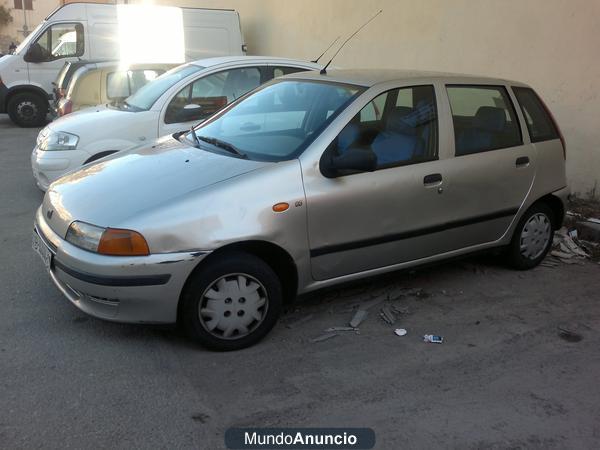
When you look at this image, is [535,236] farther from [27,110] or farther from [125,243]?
[27,110]

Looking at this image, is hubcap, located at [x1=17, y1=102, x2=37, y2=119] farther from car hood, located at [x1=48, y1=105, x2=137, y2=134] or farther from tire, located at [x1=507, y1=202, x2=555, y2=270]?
tire, located at [x1=507, y1=202, x2=555, y2=270]

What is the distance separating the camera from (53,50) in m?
12.8

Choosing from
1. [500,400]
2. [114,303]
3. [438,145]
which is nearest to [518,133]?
[438,145]

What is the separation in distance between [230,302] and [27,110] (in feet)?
37.2

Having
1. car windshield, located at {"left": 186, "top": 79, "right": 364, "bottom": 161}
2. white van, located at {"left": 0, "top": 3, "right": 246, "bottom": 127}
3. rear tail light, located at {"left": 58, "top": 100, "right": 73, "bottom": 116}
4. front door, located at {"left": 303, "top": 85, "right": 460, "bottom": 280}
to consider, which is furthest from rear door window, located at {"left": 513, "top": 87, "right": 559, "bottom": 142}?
white van, located at {"left": 0, "top": 3, "right": 246, "bottom": 127}

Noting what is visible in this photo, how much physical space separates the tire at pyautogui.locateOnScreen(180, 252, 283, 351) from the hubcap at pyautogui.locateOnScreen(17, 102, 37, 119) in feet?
36.9

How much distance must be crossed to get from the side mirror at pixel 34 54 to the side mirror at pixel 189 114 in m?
8.13

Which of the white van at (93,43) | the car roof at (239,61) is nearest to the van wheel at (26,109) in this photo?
the white van at (93,43)

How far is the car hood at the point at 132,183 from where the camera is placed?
334 cm

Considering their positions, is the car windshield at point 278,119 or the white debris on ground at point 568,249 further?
the white debris on ground at point 568,249

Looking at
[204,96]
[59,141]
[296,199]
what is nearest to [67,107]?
[59,141]

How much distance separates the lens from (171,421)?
282 centimetres

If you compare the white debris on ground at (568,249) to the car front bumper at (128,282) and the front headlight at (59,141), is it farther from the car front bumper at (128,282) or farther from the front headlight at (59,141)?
the front headlight at (59,141)

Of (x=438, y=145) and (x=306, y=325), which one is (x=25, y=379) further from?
(x=438, y=145)
